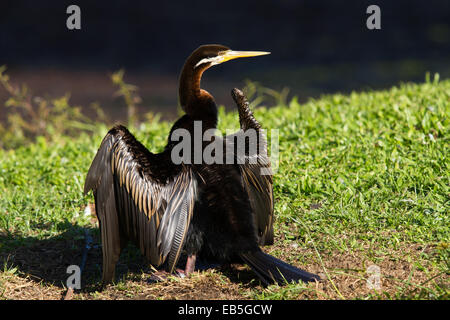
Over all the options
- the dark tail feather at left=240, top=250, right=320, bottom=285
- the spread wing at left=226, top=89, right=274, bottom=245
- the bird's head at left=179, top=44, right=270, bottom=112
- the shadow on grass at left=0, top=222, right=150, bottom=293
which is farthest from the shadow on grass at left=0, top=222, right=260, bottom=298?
the bird's head at left=179, top=44, right=270, bottom=112

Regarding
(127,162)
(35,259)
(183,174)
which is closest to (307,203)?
(183,174)

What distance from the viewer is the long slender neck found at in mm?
4086

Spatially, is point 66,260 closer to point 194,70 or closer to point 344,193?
point 194,70

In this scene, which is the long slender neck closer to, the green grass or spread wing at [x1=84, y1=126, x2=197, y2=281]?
spread wing at [x1=84, y1=126, x2=197, y2=281]

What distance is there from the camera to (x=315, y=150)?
515cm

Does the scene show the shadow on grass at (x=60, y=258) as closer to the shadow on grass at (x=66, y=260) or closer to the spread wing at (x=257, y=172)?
the shadow on grass at (x=66, y=260)

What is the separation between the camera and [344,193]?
14.4 feet

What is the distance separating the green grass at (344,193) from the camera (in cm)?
358

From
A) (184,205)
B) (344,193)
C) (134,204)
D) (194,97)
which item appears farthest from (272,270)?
(194,97)

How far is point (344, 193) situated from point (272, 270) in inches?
46.1

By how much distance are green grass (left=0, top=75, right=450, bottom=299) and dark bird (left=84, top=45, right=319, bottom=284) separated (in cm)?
26

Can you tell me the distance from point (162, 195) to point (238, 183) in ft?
1.61

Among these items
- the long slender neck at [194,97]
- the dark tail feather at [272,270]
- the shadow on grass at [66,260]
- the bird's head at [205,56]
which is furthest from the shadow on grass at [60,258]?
the bird's head at [205,56]

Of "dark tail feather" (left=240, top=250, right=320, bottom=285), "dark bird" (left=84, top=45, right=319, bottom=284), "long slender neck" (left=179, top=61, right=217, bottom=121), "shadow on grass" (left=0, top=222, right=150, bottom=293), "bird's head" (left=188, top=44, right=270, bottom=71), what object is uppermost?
"bird's head" (left=188, top=44, right=270, bottom=71)
